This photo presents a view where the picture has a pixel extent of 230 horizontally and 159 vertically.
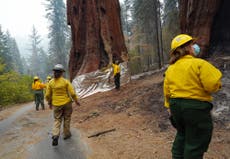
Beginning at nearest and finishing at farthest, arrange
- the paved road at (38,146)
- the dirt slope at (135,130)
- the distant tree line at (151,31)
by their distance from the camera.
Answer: the dirt slope at (135,130)
the paved road at (38,146)
the distant tree line at (151,31)

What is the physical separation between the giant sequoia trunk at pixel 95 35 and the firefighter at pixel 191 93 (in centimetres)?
1341

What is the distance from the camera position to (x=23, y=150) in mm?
6551

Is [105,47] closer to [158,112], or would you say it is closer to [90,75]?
[90,75]

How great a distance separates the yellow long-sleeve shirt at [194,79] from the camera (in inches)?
129

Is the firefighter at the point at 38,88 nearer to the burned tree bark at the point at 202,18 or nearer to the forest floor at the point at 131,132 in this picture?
the forest floor at the point at 131,132

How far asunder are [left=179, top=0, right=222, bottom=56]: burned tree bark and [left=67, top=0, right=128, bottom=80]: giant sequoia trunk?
7.20 meters

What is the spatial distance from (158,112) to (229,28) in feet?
17.5

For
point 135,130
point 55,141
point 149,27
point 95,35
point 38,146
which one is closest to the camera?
point 55,141

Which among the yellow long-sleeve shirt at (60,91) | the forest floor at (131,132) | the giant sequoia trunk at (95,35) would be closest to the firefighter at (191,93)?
the forest floor at (131,132)

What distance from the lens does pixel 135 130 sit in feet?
23.7

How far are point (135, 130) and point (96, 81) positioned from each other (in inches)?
369

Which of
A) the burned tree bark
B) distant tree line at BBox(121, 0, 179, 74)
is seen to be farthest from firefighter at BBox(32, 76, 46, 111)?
distant tree line at BBox(121, 0, 179, 74)

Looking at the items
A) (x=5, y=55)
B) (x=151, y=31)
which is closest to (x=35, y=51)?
(x=5, y=55)

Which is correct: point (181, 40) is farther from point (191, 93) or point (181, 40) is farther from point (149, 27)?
point (149, 27)
